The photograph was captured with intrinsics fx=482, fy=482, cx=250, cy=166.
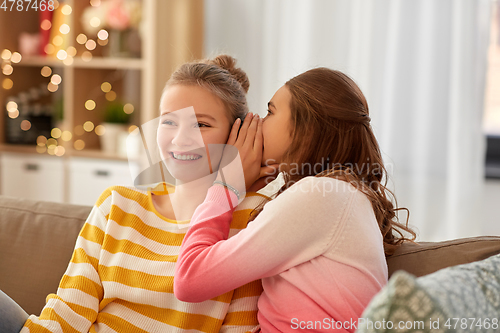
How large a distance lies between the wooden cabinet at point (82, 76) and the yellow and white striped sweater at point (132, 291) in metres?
1.63

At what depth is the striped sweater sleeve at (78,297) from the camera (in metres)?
1.09

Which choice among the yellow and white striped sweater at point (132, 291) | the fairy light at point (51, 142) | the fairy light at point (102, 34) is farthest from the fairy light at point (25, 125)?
the yellow and white striped sweater at point (132, 291)

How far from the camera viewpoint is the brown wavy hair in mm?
1055

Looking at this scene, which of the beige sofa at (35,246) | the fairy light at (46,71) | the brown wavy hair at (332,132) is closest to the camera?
the brown wavy hair at (332,132)

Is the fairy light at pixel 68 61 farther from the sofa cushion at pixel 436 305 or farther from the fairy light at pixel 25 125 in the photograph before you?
the sofa cushion at pixel 436 305

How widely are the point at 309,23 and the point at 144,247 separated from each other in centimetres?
202

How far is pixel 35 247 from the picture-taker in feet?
4.50

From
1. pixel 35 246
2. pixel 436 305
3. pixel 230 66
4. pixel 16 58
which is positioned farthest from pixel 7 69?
pixel 436 305

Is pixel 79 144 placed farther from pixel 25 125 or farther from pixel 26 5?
pixel 26 5

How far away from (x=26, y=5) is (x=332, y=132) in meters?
2.80

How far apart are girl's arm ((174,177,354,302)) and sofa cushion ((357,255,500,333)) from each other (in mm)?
233

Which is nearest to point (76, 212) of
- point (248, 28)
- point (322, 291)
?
point (322, 291)

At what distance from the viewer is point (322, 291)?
0.92 meters

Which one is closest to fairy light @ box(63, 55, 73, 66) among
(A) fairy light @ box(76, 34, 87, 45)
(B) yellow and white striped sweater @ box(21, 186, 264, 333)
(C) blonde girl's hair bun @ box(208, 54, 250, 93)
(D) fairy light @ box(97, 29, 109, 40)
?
(A) fairy light @ box(76, 34, 87, 45)
